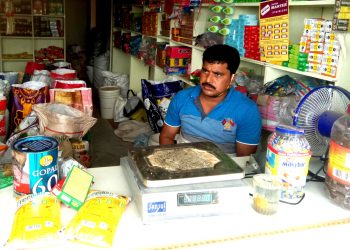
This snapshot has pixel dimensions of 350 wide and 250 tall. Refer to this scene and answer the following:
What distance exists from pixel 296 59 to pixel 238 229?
1.31 meters

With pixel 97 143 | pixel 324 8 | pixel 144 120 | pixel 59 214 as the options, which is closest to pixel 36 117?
pixel 59 214

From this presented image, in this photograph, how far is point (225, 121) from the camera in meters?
2.06

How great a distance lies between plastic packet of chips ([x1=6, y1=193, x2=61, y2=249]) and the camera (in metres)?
0.86

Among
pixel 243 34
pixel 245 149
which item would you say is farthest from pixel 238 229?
pixel 243 34

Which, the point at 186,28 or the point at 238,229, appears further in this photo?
the point at 186,28

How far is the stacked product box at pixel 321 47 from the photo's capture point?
5.72 feet

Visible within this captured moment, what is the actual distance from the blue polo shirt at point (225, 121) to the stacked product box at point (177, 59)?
1.57 meters

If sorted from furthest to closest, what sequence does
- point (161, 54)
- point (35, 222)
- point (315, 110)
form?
1. point (161, 54)
2. point (315, 110)
3. point (35, 222)

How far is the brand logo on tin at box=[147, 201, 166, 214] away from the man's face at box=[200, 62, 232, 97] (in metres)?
1.18

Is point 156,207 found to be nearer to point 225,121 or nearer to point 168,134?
point 225,121

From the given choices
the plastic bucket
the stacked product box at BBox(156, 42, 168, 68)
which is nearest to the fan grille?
the stacked product box at BBox(156, 42, 168, 68)

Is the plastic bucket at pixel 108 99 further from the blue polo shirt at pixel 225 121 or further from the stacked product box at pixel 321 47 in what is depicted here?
the stacked product box at pixel 321 47

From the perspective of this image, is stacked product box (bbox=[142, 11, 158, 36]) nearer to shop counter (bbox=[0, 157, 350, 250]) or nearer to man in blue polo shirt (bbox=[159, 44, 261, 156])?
man in blue polo shirt (bbox=[159, 44, 261, 156])

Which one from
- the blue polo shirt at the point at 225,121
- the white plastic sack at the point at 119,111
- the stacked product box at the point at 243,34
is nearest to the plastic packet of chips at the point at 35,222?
the blue polo shirt at the point at 225,121
